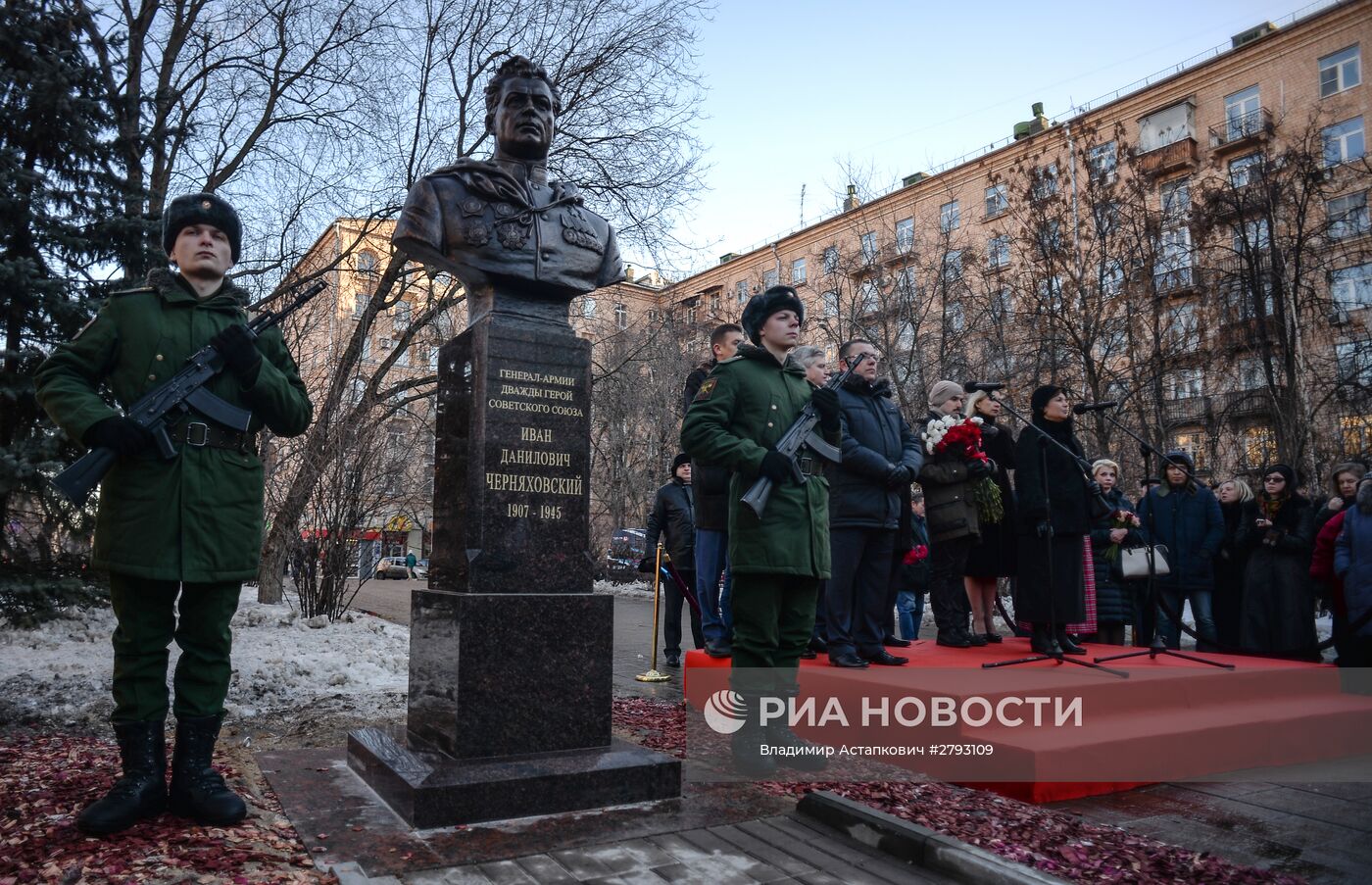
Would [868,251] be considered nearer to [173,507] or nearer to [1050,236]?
[1050,236]

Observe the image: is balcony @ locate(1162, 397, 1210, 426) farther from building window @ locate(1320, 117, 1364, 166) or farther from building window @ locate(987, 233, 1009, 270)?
building window @ locate(1320, 117, 1364, 166)

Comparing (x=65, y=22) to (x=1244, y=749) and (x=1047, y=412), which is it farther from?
(x=1244, y=749)

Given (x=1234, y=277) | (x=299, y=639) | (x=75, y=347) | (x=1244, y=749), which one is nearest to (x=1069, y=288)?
(x=1234, y=277)

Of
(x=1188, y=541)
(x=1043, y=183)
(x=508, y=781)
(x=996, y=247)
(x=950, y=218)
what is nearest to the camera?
(x=508, y=781)

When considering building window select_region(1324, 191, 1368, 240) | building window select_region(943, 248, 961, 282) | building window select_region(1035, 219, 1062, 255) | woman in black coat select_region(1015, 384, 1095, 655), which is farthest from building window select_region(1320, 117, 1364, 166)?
woman in black coat select_region(1015, 384, 1095, 655)

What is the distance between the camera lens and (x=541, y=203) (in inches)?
189

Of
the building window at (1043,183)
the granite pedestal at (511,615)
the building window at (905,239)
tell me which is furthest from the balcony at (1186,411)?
the granite pedestal at (511,615)

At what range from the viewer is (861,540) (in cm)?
575

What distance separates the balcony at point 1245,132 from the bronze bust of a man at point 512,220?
52.7 feet

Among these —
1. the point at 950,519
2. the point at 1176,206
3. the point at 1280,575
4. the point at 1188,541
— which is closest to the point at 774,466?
the point at 950,519

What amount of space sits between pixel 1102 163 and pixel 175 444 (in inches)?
684

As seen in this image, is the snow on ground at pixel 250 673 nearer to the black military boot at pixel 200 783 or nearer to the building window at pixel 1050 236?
the black military boot at pixel 200 783

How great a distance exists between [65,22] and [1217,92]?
31127 millimetres

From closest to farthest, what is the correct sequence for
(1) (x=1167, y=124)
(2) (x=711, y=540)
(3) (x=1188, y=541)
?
(2) (x=711, y=540) → (3) (x=1188, y=541) → (1) (x=1167, y=124)
